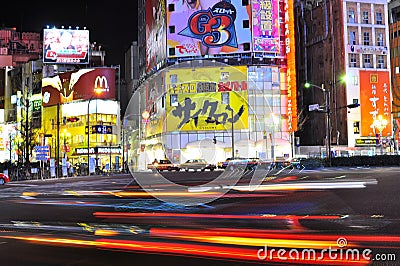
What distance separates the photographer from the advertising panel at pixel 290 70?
225 feet

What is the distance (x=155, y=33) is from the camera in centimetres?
8000

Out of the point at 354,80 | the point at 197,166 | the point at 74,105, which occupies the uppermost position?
the point at 354,80

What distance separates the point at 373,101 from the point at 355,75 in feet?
14.9

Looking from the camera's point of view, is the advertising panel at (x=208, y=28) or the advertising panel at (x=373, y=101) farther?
the advertising panel at (x=208, y=28)

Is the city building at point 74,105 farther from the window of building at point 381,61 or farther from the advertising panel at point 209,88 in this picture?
the window of building at point 381,61

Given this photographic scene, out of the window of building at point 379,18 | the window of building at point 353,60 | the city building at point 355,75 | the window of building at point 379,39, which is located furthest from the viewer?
the window of building at point 379,18

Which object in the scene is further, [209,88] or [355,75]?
[355,75]

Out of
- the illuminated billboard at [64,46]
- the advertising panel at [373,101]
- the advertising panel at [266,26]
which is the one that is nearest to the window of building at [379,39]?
the advertising panel at [373,101]

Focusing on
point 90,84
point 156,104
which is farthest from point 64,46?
point 156,104

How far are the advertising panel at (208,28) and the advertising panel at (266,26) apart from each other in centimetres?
102

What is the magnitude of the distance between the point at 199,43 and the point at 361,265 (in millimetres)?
67153

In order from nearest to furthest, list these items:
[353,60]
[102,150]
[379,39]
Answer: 1. [353,60]
2. [379,39]
3. [102,150]

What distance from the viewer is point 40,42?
123m

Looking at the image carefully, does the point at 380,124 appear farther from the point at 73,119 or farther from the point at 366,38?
the point at 73,119
